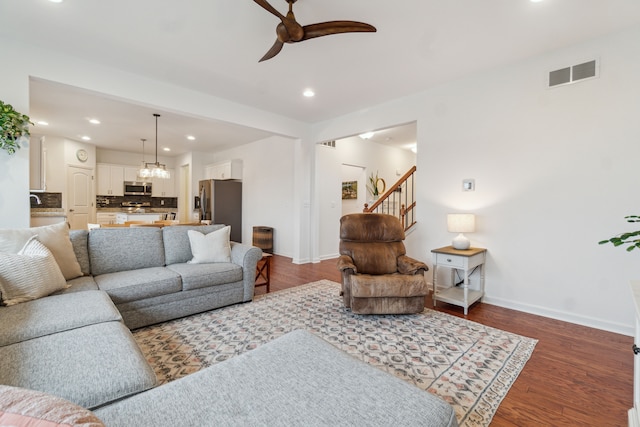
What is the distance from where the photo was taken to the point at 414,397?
3.27 ft

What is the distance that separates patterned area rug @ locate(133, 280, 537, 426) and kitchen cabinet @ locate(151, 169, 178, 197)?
6991 mm

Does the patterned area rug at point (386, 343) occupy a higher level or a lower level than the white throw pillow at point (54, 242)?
lower

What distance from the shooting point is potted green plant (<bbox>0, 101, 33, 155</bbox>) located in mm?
2631

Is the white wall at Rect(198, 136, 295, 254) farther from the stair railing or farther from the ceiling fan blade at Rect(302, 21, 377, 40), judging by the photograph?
the ceiling fan blade at Rect(302, 21, 377, 40)

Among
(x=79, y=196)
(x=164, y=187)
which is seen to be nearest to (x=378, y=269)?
(x=79, y=196)

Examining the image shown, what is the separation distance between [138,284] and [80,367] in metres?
1.42

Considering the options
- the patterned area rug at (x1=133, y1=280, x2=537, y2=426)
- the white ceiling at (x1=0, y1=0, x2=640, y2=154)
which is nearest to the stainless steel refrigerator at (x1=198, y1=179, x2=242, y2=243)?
the white ceiling at (x1=0, y1=0, x2=640, y2=154)

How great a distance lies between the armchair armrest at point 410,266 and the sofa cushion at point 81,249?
312cm

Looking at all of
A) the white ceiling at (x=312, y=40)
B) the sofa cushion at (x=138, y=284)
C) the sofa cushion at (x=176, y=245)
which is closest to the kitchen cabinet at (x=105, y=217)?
the white ceiling at (x=312, y=40)

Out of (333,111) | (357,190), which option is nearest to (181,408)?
(333,111)

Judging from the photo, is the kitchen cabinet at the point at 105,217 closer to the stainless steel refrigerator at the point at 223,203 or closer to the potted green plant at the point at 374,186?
the stainless steel refrigerator at the point at 223,203

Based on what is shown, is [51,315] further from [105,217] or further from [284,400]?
[105,217]

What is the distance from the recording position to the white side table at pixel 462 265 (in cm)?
299

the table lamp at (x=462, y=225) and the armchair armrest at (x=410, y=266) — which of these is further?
the table lamp at (x=462, y=225)
